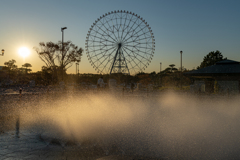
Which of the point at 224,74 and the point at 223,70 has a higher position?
the point at 223,70

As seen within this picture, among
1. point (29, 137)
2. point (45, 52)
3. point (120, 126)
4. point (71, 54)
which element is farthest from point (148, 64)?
point (29, 137)

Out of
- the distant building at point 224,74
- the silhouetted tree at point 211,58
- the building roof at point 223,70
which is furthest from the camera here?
the silhouetted tree at point 211,58

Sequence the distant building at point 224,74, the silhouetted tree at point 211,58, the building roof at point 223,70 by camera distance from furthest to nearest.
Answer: the silhouetted tree at point 211,58 → the distant building at point 224,74 → the building roof at point 223,70

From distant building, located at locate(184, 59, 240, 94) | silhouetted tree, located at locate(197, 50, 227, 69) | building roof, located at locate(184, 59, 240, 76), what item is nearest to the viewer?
building roof, located at locate(184, 59, 240, 76)

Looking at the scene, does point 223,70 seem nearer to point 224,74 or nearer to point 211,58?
point 224,74

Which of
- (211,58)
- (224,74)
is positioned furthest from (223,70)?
(211,58)

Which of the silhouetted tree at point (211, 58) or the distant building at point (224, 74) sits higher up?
the silhouetted tree at point (211, 58)

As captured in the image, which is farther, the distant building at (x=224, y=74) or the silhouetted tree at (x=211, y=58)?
the silhouetted tree at (x=211, y=58)

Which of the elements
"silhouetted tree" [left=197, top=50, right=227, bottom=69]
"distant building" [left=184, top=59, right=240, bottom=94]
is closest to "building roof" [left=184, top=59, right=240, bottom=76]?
"distant building" [left=184, top=59, right=240, bottom=94]

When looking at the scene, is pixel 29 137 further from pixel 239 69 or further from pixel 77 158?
pixel 239 69

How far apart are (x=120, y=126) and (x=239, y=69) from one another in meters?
19.3

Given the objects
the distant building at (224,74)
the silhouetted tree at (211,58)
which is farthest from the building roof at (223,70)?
the silhouetted tree at (211,58)

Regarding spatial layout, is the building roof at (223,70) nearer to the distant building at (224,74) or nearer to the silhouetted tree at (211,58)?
the distant building at (224,74)

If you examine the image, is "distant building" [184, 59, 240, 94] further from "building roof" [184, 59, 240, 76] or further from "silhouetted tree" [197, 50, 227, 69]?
"silhouetted tree" [197, 50, 227, 69]
